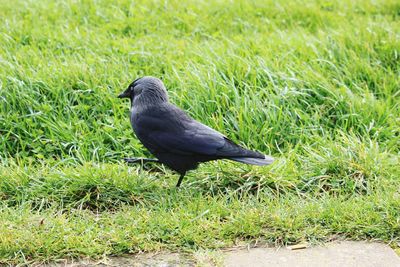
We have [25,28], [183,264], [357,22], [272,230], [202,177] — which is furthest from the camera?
[357,22]

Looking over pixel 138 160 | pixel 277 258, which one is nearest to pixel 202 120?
pixel 138 160

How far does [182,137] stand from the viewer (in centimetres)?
384

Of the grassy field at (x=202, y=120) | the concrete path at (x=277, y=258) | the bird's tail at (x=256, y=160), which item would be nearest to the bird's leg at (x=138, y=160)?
the grassy field at (x=202, y=120)

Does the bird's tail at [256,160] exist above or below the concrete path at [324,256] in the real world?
above

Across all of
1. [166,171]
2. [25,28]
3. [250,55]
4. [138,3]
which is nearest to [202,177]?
[166,171]

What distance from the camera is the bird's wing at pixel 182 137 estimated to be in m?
3.76

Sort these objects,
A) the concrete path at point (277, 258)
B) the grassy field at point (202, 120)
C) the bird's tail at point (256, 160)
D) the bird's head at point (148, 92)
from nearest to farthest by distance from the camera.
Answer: the concrete path at point (277, 258) < the grassy field at point (202, 120) < the bird's tail at point (256, 160) < the bird's head at point (148, 92)

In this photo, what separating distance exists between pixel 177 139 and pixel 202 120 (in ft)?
2.41

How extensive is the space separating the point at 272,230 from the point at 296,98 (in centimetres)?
154

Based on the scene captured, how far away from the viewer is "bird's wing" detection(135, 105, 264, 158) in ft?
12.3

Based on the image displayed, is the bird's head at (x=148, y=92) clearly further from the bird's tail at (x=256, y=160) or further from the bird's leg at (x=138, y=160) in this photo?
the bird's tail at (x=256, y=160)

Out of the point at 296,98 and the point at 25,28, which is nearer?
the point at 296,98

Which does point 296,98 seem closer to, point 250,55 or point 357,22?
point 250,55

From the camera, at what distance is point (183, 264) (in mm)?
3137
